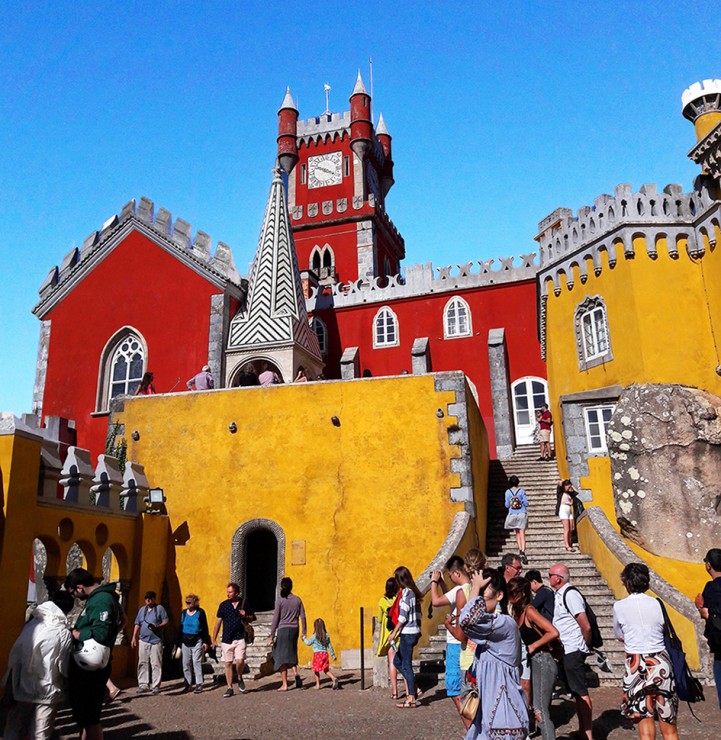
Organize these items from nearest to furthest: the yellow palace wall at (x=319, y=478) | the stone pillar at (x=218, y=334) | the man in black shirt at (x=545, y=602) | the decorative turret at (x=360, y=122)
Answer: the man in black shirt at (x=545, y=602) → the yellow palace wall at (x=319, y=478) → the stone pillar at (x=218, y=334) → the decorative turret at (x=360, y=122)

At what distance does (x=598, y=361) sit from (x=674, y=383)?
5.48 feet

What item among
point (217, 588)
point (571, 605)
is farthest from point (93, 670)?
point (217, 588)

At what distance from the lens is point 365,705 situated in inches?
313

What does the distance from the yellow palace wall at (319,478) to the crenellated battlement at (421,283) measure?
10.8m

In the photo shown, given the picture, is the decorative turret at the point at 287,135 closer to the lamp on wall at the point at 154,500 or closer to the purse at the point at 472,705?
the lamp on wall at the point at 154,500

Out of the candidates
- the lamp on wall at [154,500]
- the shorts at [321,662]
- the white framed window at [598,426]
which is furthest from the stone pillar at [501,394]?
the shorts at [321,662]

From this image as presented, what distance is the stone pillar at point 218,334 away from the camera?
63.7 feet

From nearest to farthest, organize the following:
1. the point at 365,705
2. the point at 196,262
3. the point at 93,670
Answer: the point at 93,670
the point at 365,705
the point at 196,262

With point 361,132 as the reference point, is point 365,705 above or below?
below

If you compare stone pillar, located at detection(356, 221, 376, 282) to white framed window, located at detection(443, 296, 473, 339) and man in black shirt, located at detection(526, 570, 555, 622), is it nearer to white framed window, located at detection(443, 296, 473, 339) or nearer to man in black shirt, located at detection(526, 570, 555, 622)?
white framed window, located at detection(443, 296, 473, 339)

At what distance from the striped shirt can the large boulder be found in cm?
659

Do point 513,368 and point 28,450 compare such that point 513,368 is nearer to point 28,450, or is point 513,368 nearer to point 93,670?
point 28,450

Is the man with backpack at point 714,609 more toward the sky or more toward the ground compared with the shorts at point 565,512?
more toward the ground

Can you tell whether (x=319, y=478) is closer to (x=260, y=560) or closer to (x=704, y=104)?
(x=260, y=560)
